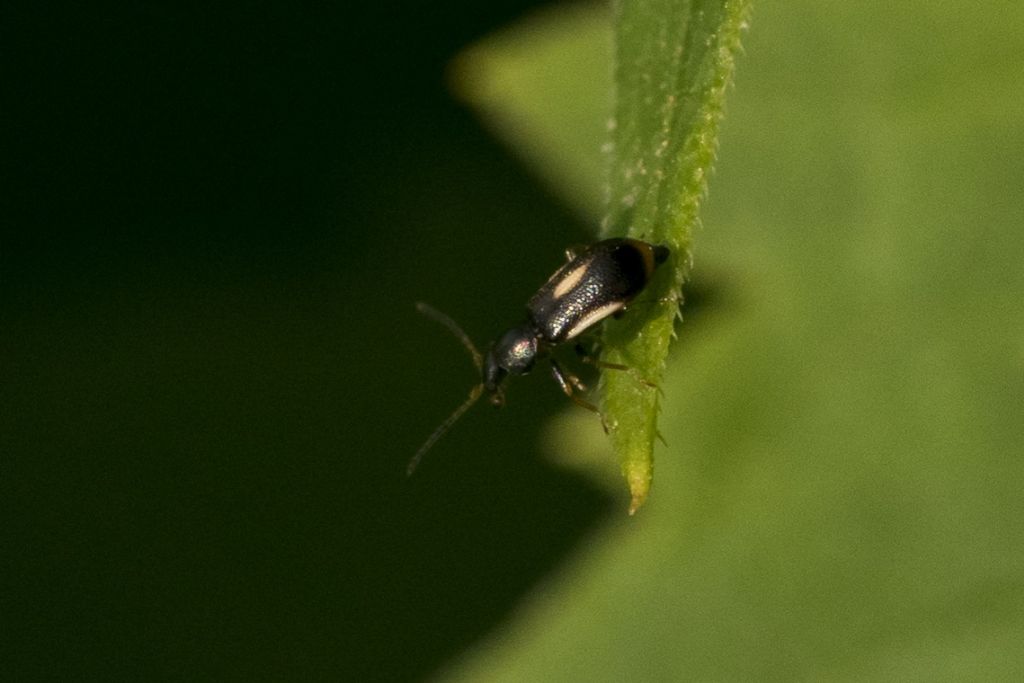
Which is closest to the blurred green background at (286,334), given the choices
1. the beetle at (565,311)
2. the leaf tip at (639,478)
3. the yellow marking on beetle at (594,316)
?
the beetle at (565,311)

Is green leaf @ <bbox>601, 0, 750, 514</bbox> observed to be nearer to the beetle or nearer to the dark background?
the beetle

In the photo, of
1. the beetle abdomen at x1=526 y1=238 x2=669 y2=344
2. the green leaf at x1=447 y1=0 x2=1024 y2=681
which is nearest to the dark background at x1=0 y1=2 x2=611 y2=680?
the beetle abdomen at x1=526 y1=238 x2=669 y2=344

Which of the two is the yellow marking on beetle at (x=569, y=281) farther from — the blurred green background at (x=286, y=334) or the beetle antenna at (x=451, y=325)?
the beetle antenna at (x=451, y=325)

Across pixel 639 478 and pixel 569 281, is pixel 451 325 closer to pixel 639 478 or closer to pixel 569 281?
pixel 569 281

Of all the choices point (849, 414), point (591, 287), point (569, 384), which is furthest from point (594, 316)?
point (849, 414)

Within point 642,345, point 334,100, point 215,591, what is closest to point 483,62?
point 334,100

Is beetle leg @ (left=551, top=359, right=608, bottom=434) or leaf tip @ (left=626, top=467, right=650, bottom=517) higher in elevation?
leaf tip @ (left=626, top=467, right=650, bottom=517)
